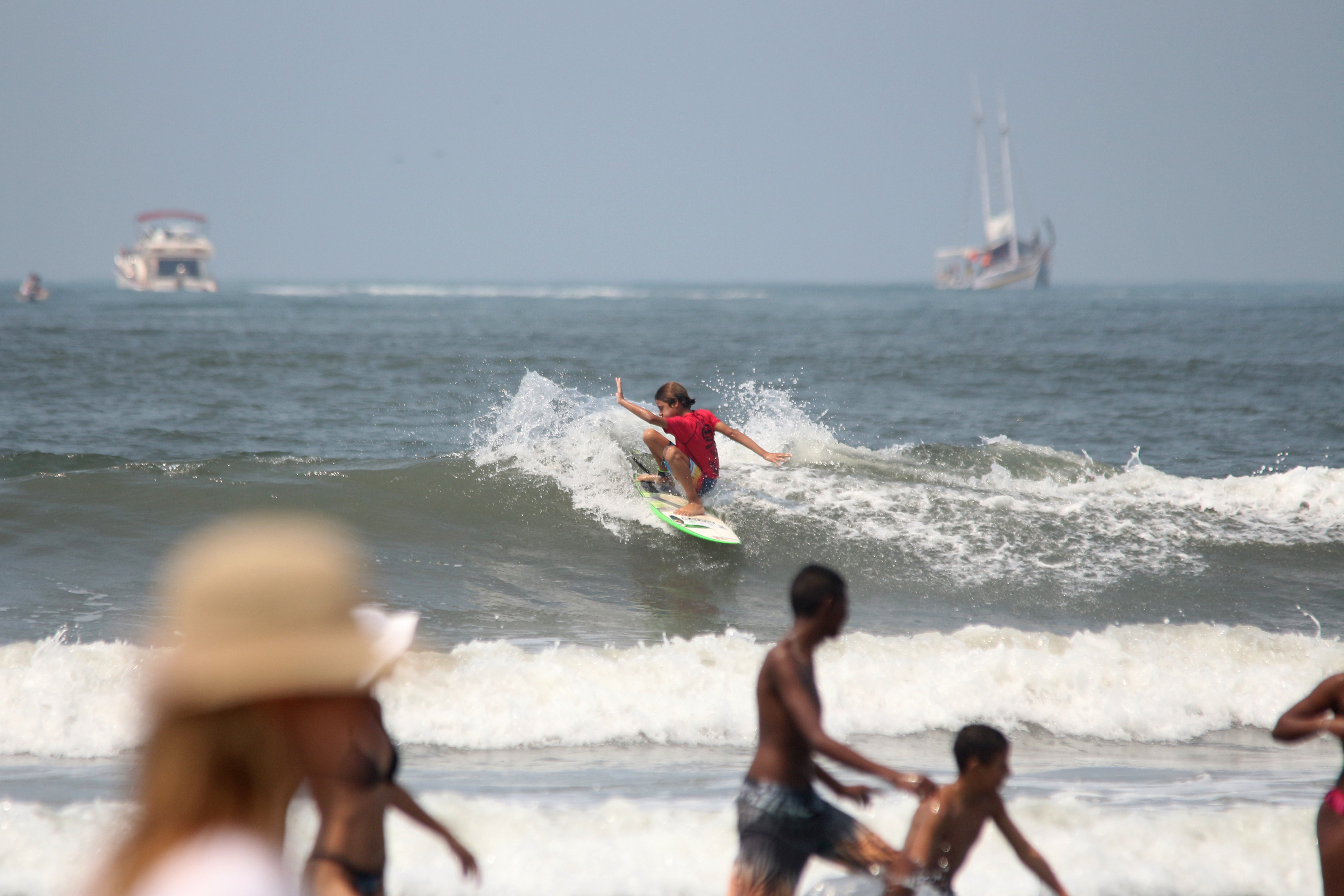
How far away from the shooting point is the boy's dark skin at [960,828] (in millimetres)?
3811

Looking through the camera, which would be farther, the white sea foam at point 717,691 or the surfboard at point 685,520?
the surfboard at point 685,520

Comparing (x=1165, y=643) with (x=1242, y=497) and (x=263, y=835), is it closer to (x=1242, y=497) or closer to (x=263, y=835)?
(x=1242, y=497)

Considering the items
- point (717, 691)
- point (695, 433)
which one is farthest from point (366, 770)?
point (695, 433)

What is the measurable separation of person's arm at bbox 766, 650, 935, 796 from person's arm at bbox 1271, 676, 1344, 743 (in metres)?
1.41

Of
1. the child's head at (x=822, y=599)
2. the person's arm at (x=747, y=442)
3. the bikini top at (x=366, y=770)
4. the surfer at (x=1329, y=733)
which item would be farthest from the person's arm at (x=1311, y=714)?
the person's arm at (x=747, y=442)

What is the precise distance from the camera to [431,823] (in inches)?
129

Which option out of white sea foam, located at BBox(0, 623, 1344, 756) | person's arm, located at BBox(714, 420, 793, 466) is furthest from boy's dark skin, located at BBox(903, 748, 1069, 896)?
person's arm, located at BBox(714, 420, 793, 466)

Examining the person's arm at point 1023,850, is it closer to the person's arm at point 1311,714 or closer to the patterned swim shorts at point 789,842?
the patterned swim shorts at point 789,842

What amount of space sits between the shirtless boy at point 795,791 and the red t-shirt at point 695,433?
7.43m

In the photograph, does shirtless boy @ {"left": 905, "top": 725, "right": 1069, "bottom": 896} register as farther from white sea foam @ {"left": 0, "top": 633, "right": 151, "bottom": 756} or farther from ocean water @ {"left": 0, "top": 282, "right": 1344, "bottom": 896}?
white sea foam @ {"left": 0, "top": 633, "right": 151, "bottom": 756}

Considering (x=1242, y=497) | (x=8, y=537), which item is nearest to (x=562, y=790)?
(x=8, y=537)

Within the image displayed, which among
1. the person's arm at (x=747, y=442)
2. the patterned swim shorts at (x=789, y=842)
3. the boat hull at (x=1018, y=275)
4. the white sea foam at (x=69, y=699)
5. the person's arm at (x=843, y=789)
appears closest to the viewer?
the person's arm at (x=843, y=789)

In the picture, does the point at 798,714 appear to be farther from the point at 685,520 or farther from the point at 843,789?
the point at 685,520

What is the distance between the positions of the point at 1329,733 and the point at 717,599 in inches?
270
